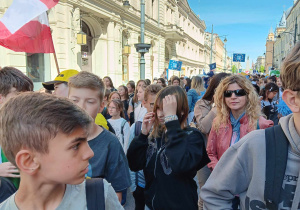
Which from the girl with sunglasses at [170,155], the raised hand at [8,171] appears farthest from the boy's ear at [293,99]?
the raised hand at [8,171]

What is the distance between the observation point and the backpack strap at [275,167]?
1113 millimetres

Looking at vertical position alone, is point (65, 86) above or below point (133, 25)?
below

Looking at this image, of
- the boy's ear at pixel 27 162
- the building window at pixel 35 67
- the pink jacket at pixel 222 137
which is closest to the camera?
the boy's ear at pixel 27 162

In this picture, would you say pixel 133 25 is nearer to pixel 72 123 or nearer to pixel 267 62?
pixel 72 123

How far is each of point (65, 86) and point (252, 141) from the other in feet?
7.32

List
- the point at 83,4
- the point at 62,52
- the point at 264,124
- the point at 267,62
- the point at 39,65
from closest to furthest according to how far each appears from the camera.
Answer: the point at 264,124 < the point at 39,65 < the point at 62,52 < the point at 83,4 < the point at 267,62

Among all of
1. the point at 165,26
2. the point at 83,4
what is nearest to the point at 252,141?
the point at 83,4

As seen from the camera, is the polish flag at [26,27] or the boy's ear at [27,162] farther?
the polish flag at [26,27]

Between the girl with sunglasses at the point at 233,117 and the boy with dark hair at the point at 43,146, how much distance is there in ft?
6.03

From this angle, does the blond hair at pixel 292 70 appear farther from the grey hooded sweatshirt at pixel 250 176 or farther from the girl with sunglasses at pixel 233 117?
the girl with sunglasses at pixel 233 117

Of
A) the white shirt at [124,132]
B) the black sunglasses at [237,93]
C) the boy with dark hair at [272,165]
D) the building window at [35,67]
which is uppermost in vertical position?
the building window at [35,67]

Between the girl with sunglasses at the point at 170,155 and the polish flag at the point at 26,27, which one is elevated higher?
the polish flag at the point at 26,27

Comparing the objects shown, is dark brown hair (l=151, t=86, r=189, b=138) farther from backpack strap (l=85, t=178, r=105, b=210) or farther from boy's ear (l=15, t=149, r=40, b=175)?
boy's ear (l=15, t=149, r=40, b=175)

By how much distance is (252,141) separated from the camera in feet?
4.08
